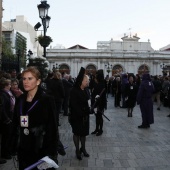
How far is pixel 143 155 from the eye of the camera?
24.0 ft

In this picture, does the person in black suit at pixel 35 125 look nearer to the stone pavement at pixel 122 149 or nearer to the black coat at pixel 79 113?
the stone pavement at pixel 122 149

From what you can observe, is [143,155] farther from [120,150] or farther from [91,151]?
[91,151]

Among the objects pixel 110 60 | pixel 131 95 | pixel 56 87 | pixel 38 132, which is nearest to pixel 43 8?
pixel 56 87

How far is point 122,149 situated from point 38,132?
440cm

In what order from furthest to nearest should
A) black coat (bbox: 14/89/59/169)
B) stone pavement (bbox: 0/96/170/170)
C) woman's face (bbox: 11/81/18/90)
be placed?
woman's face (bbox: 11/81/18/90), stone pavement (bbox: 0/96/170/170), black coat (bbox: 14/89/59/169)

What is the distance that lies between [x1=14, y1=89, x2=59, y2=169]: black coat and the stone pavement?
2.43 metres

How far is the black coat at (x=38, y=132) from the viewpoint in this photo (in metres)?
3.87

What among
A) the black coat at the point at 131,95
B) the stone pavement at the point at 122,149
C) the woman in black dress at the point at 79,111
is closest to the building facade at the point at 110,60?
the black coat at the point at 131,95

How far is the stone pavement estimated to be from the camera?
6469 mm

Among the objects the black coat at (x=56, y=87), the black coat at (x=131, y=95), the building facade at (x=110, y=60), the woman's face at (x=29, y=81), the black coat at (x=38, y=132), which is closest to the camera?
the black coat at (x=38, y=132)

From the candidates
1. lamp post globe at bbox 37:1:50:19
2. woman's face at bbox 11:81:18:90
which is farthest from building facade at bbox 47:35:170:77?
woman's face at bbox 11:81:18:90

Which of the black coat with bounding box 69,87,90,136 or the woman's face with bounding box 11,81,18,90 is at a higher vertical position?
the woman's face with bounding box 11,81,18,90

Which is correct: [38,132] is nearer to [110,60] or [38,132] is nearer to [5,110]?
[5,110]

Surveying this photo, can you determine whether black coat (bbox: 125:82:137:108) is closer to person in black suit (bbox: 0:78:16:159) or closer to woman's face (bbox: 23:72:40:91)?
person in black suit (bbox: 0:78:16:159)
